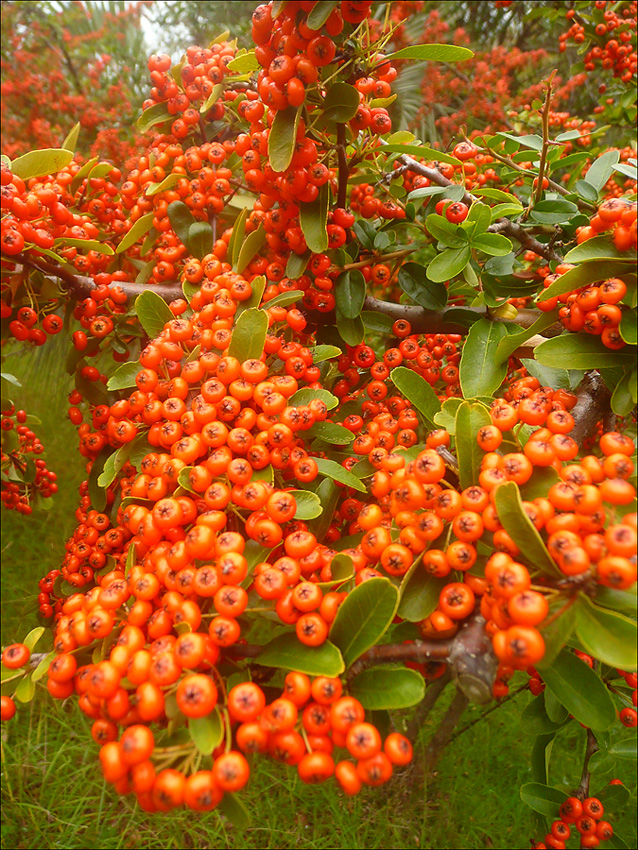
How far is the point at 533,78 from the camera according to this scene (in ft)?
33.9

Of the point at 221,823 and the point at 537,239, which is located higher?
the point at 537,239

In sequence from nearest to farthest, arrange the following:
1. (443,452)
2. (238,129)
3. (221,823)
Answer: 1. (443,452)
2. (238,129)
3. (221,823)

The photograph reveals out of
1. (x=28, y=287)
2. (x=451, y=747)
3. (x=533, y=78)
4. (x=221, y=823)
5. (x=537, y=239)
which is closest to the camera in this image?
(x=28, y=287)

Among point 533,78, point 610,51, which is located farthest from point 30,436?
point 533,78

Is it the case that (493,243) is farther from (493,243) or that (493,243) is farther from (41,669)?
(41,669)

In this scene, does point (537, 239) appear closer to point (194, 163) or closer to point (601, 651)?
point (194, 163)

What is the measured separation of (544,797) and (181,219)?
2.83 m

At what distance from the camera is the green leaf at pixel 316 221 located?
1.80 meters

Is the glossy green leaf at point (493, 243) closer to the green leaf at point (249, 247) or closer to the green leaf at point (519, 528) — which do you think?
the green leaf at point (249, 247)

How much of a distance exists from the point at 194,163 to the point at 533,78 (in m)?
10.8

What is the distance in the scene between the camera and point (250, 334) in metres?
1.59

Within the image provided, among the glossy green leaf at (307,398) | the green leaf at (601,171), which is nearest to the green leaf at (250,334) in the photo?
the glossy green leaf at (307,398)

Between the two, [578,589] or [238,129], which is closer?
[578,589]

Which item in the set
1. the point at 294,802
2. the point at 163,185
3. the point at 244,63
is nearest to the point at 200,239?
the point at 163,185
